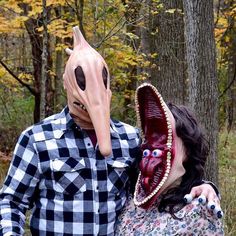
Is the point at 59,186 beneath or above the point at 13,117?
above

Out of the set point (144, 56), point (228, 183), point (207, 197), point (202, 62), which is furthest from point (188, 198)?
point (144, 56)

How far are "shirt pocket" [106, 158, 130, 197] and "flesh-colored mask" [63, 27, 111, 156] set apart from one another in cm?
21

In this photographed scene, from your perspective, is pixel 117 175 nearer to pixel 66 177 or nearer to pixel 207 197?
pixel 66 177

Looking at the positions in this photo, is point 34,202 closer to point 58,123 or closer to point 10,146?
point 58,123

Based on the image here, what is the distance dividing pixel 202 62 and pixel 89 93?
8.38 ft

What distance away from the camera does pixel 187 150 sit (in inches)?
99.0

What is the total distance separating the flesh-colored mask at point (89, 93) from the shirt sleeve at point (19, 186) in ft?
0.90

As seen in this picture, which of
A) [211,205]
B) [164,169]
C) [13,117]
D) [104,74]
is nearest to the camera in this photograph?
[211,205]

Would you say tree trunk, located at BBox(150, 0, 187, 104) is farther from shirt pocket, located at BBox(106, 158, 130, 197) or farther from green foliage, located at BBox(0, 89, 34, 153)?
shirt pocket, located at BBox(106, 158, 130, 197)

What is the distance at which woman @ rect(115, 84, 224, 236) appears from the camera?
2.43 meters

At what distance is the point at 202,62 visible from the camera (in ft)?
15.9

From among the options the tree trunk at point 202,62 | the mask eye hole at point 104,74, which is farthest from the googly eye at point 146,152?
the tree trunk at point 202,62

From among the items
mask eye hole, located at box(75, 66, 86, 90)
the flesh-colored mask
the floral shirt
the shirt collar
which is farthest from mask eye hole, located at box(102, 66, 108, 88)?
the floral shirt

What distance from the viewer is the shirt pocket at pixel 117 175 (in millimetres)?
2601
